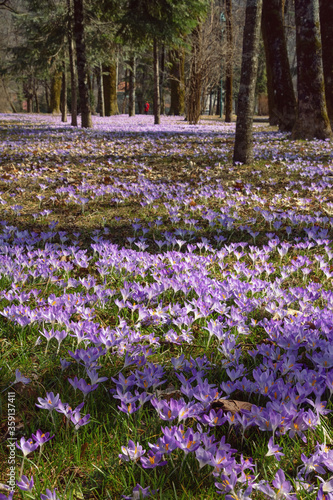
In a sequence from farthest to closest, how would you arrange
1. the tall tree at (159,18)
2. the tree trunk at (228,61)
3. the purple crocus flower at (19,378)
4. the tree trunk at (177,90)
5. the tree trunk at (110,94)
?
the tree trunk at (110,94) < the tree trunk at (177,90) < the tree trunk at (228,61) < the tall tree at (159,18) < the purple crocus flower at (19,378)

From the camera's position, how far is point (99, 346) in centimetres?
204

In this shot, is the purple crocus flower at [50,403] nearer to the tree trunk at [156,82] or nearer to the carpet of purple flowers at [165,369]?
the carpet of purple flowers at [165,369]

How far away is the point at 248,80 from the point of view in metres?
7.54

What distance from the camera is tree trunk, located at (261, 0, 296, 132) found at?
16125 mm

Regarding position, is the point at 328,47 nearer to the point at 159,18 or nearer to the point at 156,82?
the point at 159,18

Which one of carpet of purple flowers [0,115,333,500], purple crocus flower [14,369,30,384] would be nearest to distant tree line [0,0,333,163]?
carpet of purple flowers [0,115,333,500]

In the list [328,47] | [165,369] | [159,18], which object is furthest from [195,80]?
[165,369]

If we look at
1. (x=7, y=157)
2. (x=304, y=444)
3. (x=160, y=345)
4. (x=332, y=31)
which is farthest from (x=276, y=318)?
(x=332, y=31)

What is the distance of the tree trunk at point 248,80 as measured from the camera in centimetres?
716

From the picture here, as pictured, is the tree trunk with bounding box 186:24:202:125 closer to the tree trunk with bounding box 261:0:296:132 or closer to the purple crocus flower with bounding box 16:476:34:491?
the tree trunk with bounding box 261:0:296:132

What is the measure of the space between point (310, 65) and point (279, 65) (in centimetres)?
603

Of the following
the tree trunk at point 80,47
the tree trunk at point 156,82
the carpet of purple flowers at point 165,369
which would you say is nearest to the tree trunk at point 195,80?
the tree trunk at point 156,82

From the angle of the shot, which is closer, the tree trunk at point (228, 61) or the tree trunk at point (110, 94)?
the tree trunk at point (228, 61)

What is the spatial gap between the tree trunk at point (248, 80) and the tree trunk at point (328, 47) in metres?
6.48
